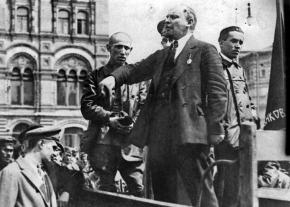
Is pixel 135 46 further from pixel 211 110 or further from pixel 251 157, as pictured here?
pixel 251 157

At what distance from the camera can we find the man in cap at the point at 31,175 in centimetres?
249

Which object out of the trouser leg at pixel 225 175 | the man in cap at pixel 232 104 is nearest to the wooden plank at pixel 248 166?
the trouser leg at pixel 225 175

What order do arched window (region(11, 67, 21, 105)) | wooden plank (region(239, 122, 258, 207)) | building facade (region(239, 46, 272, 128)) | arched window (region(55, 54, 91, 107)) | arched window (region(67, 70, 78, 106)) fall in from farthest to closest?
arched window (region(55, 54, 91, 107))
arched window (region(67, 70, 78, 106))
arched window (region(11, 67, 21, 105))
building facade (region(239, 46, 272, 128))
wooden plank (region(239, 122, 258, 207))

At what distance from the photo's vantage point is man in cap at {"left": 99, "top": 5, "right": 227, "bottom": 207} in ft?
9.98

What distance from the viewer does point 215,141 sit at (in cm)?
299

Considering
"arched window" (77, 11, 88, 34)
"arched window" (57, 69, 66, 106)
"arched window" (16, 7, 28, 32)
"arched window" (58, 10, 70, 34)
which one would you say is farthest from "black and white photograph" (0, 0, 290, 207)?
"arched window" (77, 11, 88, 34)

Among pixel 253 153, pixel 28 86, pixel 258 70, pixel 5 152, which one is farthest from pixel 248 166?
pixel 28 86

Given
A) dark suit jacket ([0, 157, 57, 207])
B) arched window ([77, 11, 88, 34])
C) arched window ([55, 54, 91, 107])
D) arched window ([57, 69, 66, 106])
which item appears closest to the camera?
dark suit jacket ([0, 157, 57, 207])

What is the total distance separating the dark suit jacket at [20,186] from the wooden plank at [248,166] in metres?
1.00

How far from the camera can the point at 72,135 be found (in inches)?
397

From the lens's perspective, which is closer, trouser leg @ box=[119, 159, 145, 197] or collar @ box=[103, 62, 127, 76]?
trouser leg @ box=[119, 159, 145, 197]

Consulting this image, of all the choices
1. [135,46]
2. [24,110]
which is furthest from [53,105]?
[135,46]

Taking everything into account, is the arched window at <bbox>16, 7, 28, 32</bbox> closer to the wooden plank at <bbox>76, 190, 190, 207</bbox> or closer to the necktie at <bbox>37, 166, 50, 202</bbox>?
the wooden plank at <bbox>76, 190, 190, 207</bbox>

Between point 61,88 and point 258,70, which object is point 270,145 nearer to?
point 258,70
